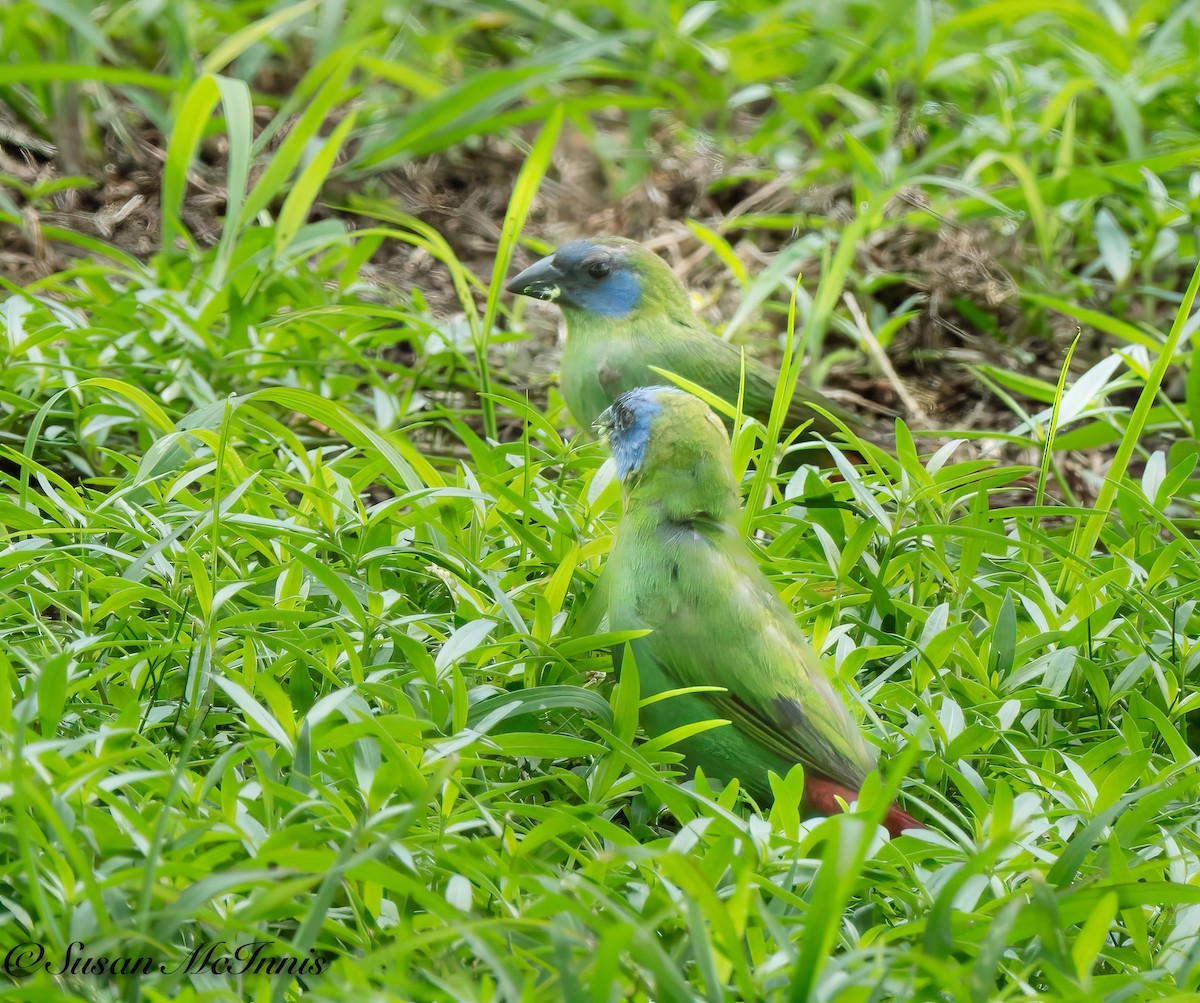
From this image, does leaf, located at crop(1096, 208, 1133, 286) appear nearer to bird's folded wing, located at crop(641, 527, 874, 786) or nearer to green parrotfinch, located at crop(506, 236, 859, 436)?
green parrotfinch, located at crop(506, 236, 859, 436)

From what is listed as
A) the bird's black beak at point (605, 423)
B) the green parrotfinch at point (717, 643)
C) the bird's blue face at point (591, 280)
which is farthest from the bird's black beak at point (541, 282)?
the green parrotfinch at point (717, 643)

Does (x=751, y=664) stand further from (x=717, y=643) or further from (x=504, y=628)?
(x=504, y=628)

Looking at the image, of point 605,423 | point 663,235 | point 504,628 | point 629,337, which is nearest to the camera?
point 504,628

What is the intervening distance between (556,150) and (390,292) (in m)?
1.35

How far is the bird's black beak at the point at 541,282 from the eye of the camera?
343 cm

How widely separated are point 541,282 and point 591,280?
0.14 m

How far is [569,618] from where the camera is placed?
7.73 ft

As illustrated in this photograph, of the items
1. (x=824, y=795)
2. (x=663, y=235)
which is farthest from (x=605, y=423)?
(x=663, y=235)

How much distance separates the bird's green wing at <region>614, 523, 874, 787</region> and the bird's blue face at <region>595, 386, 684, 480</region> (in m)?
0.21

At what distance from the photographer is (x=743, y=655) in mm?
2074

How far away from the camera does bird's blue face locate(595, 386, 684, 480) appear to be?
231cm

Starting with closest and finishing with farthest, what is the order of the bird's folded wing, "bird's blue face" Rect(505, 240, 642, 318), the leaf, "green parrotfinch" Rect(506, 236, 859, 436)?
the bird's folded wing < "green parrotfinch" Rect(506, 236, 859, 436) < "bird's blue face" Rect(505, 240, 642, 318) < the leaf

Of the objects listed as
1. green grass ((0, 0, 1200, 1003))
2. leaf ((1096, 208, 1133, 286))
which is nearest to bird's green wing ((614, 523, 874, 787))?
green grass ((0, 0, 1200, 1003))

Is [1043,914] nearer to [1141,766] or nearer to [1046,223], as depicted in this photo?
[1141,766]
